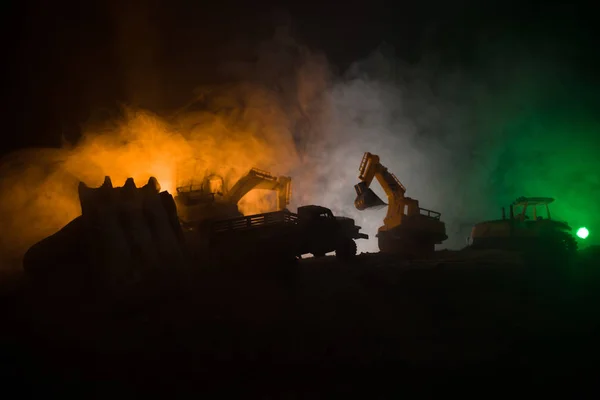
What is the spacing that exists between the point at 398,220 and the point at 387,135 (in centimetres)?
1639

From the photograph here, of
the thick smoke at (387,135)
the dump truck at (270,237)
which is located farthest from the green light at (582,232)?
the dump truck at (270,237)

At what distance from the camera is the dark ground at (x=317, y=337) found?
255 inches

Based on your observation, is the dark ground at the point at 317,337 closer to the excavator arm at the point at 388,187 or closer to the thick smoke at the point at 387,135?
the excavator arm at the point at 388,187

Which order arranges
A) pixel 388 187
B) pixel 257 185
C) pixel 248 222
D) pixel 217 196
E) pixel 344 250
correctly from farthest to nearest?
pixel 217 196, pixel 257 185, pixel 388 187, pixel 344 250, pixel 248 222

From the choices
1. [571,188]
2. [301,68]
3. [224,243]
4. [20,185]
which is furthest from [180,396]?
[571,188]

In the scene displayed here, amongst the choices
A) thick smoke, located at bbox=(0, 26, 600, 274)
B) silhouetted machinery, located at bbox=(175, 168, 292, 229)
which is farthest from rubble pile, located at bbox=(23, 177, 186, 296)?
thick smoke, located at bbox=(0, 26, 600, 274)

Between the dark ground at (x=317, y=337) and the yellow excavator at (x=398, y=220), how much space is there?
764 centimetres

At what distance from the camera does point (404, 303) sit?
395 inches

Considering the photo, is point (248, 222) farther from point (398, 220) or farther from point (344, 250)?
point (398, 220)

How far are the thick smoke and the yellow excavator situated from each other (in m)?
10.9

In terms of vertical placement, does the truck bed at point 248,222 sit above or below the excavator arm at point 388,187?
below

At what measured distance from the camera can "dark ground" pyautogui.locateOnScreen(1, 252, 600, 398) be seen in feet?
21.3

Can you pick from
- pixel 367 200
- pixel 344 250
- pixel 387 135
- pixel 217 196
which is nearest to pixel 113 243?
pixel 344 250

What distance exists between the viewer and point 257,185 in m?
24.7
